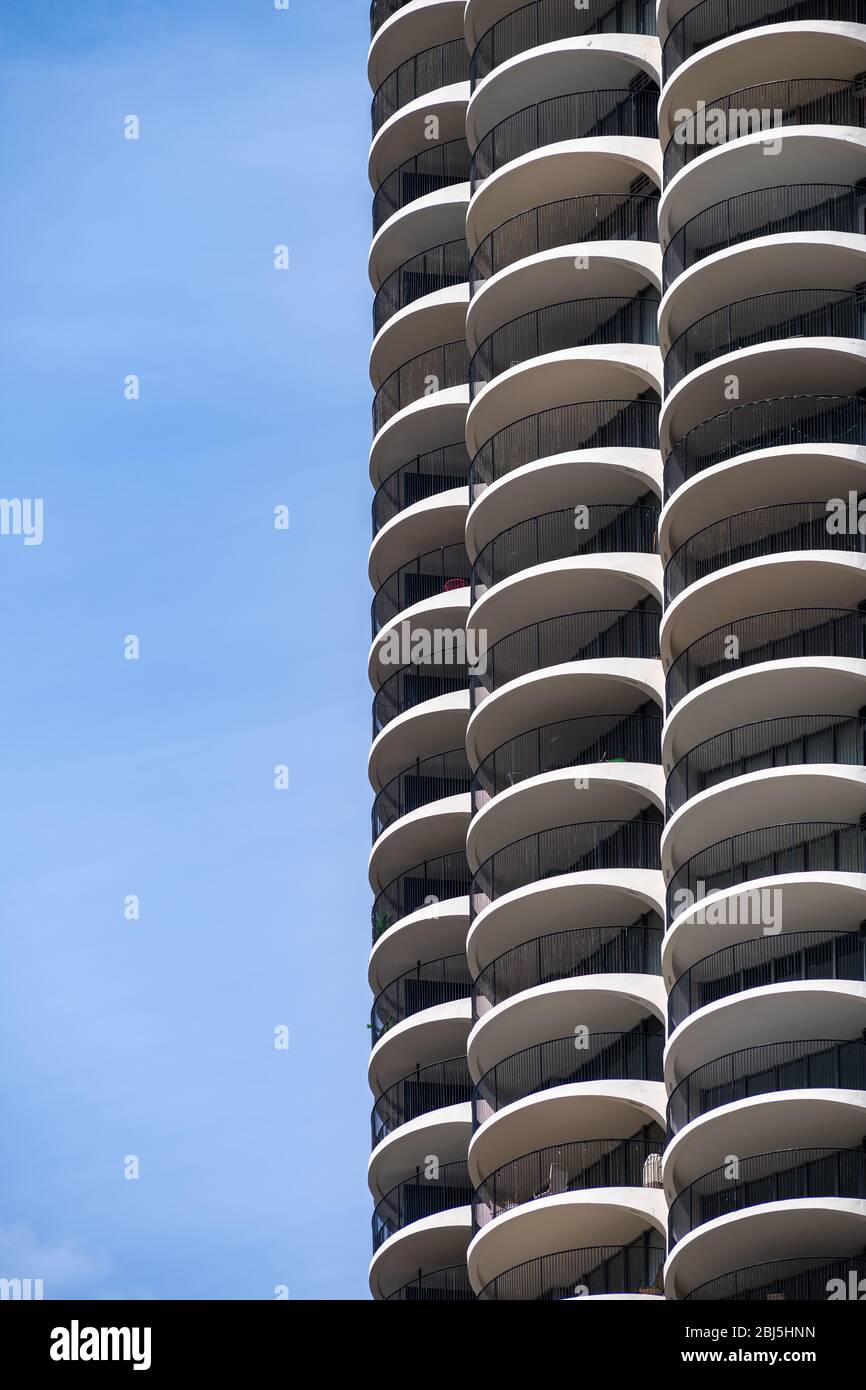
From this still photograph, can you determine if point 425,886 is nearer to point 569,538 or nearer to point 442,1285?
point 442,1285

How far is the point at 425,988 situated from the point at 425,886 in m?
2.69

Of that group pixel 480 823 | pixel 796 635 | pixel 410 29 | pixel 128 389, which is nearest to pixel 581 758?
pixel 480 823

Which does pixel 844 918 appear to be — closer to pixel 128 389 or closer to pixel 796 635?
pixel 796 635

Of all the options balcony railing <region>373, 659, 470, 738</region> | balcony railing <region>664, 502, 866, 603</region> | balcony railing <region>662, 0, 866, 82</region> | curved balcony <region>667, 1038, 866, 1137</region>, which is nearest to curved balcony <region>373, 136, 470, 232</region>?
balcony railing <region>373, 659, 470, 738</region>

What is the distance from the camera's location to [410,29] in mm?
101750

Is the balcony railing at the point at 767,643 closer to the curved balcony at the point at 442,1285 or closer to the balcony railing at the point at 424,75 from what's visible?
the curved balcony at the point at 442,1285

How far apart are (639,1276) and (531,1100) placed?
15.7ft

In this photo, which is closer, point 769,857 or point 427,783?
point 769,857

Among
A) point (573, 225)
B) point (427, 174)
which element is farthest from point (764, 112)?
point (427, 174)

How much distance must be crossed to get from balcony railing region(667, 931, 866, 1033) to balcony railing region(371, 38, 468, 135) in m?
33.0

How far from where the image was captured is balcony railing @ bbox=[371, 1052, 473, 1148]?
298ft

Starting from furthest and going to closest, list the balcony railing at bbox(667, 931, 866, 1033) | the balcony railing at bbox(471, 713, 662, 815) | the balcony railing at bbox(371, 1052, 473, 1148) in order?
the balcony railing at bbox(371, 1052, 473, 1148) < the balcony railing at bbox(471, 713, 662, 815) < the balcony railing at bbox(667, 931, 866, 1033)

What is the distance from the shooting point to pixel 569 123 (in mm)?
91062

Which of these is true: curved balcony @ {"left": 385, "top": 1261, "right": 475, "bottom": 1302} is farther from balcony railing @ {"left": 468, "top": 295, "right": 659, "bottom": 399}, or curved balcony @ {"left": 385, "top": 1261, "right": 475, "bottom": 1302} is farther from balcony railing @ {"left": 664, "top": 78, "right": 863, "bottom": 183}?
balcony railing @ {"left": 664, "top": 78, "right": 863, "bottom": 183}
